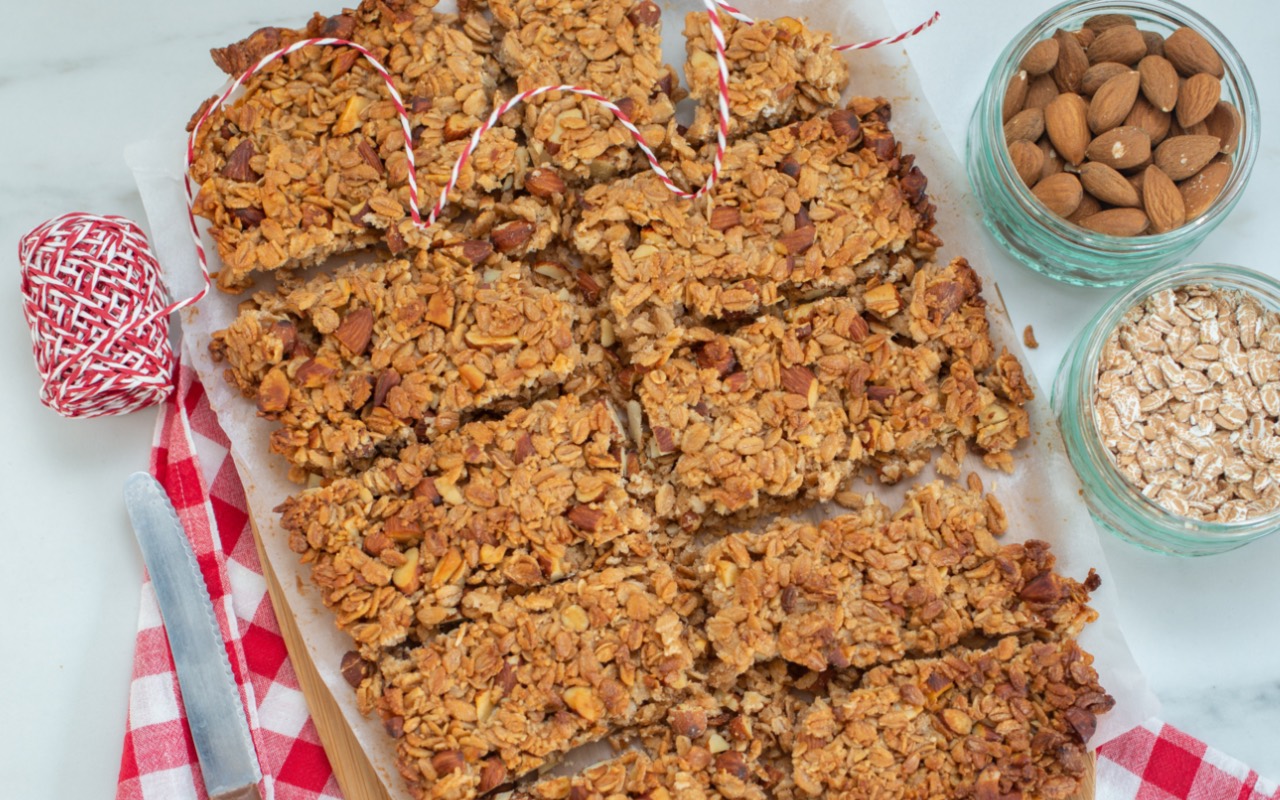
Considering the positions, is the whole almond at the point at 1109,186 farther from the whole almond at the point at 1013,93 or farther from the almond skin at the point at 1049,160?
the whole almond at the point at 1013,93

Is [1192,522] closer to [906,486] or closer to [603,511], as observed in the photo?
[906,486]

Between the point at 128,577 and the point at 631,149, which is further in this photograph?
the point at 128,577

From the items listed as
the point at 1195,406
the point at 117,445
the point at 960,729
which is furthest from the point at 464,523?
the point at 1195,406

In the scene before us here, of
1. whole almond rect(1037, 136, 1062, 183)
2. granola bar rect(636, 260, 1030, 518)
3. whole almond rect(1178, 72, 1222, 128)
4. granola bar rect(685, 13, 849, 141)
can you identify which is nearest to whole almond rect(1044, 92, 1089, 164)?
whole almond rect(1037, 136, 1062, 183)

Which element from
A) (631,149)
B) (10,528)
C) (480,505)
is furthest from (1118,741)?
(10,528)

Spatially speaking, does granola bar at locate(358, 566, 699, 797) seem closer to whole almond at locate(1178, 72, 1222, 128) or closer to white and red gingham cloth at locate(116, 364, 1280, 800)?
white and red gingham cloth at locate(116, 364, 1280, 800)

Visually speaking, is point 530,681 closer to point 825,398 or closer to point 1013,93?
point 825,398
